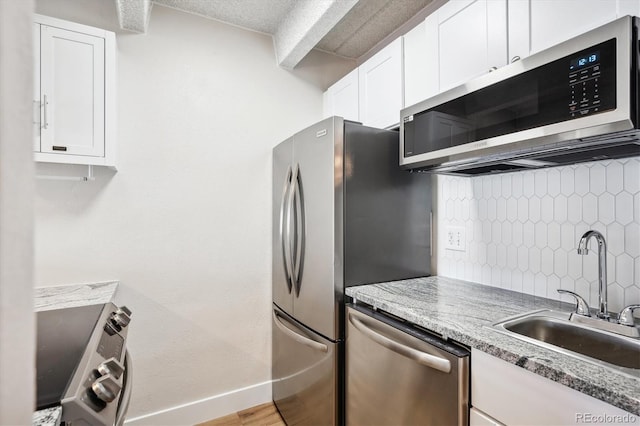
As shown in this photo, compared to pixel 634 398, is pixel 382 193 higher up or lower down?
higher up

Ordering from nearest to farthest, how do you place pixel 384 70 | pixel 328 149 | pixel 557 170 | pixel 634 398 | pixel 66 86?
pixel 634 398 → pixel 557 170 → pixel 66 86 → pixel 328 149 → pixel 384 70

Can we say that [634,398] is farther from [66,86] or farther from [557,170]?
[66,86]

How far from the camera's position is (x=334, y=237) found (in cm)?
161

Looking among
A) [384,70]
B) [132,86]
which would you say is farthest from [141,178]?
[384,70]

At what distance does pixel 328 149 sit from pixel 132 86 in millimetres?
1328

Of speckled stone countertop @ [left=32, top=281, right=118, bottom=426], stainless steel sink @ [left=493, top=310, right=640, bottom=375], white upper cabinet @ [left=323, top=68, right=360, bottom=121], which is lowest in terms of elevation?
stainless steel sink @ [left=493, top=310, right=640, bottom=375]

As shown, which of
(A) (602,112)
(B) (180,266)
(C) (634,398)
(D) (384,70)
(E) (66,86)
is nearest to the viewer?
(C) (634,398)

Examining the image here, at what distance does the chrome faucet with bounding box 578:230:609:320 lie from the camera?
1.14 metres

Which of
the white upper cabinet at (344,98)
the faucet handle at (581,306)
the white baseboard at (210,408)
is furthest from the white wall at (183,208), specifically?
the faucet handle at (581,306)

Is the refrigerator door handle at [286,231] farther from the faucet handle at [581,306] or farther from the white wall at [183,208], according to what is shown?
the faucet handle at [581,306]

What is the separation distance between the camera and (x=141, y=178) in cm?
200

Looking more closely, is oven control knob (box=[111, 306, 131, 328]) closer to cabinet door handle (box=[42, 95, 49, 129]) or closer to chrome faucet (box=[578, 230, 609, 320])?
cabinet door handle (box=[42, 95, 49, 129])

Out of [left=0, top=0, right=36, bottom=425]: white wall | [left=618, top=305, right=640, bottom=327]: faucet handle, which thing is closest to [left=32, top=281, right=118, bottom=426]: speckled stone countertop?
[left=0, top=0, right=36, bottom=425]: white wall

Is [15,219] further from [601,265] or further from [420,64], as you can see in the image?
[420,64]
